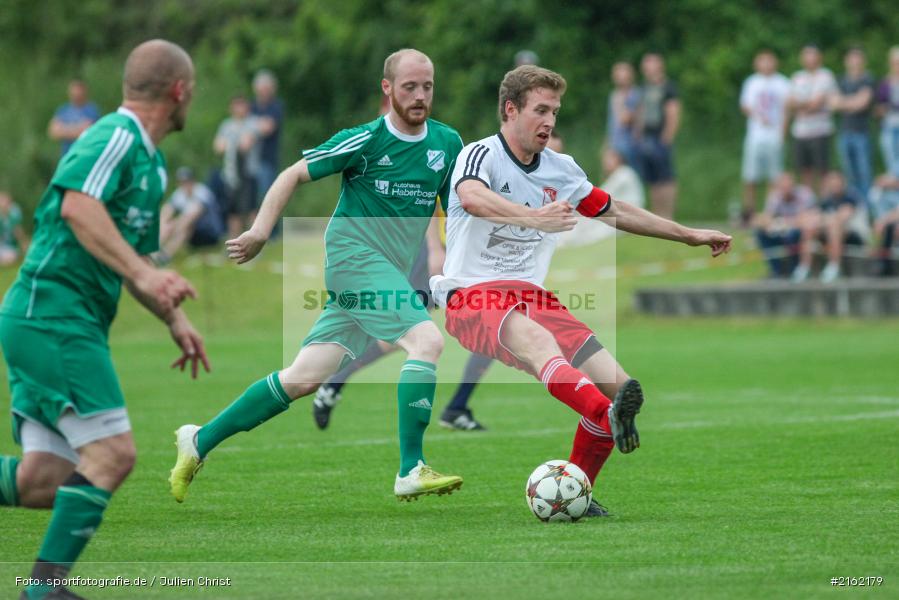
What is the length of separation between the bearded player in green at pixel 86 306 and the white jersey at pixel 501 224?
7.63ft

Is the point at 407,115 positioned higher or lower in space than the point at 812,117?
lower

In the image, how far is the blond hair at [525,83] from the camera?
7602mm

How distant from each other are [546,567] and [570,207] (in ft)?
6.39

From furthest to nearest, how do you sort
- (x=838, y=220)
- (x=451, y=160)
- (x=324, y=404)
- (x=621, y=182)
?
(x=621, y=182)
(x=838, y=220)
(x=324, y=404)
(x=451, y=160)

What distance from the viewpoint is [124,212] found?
5.63 meters

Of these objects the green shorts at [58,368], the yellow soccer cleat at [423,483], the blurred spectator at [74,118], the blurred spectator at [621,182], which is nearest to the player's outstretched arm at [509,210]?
the yellow soccer cleat at [423,483]

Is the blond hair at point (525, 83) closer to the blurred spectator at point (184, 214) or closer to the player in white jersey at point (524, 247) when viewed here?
the player in white jersey at point (524, 247)

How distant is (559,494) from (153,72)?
2.93 m

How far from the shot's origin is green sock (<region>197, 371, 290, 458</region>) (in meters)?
7.79

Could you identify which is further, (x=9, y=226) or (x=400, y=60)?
(x=9, y=226)

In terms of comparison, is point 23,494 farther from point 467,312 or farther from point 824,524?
point 824,524

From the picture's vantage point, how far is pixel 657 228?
7984 mm

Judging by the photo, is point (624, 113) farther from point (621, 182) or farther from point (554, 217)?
point (554, 217)

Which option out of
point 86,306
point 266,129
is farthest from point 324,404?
point 266,129
